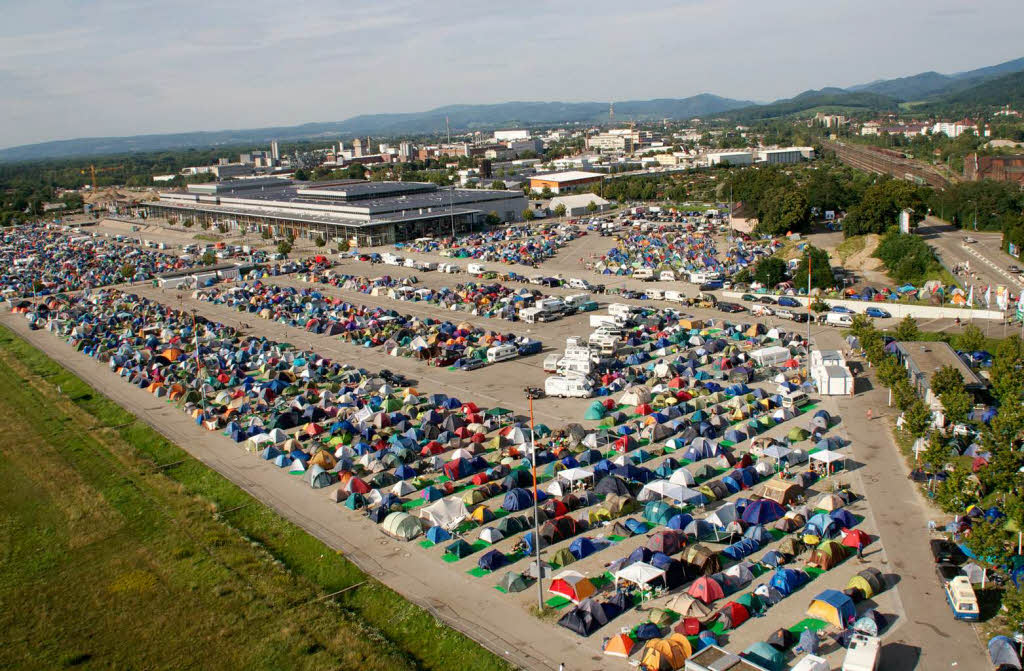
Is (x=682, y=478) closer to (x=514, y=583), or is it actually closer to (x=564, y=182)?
(x=514, y=583)

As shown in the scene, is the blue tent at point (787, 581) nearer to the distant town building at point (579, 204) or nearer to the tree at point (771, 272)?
the tree at point (771, 272)

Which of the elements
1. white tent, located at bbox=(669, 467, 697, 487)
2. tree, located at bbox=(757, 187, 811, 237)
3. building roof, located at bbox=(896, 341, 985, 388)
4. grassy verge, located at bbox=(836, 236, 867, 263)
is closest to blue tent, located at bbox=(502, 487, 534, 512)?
white tent, located at bbox=(669, 467, 697, 487)

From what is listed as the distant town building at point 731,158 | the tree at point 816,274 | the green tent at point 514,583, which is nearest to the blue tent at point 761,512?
the green tent at point 514,583

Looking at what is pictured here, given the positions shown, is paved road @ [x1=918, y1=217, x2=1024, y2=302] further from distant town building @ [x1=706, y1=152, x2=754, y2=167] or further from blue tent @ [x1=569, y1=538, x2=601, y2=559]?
distant town building @ [x1=706, y1=152, x2=754, y2=167]

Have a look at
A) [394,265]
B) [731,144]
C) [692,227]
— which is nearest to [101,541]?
[394,265]

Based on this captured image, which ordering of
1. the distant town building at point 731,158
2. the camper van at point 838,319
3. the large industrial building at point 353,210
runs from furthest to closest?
1. the distant town building at point 731,158
2. the large industrial building at point 353,210
3. the camper van at point 838,319

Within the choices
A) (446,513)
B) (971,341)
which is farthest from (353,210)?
(446,513)
